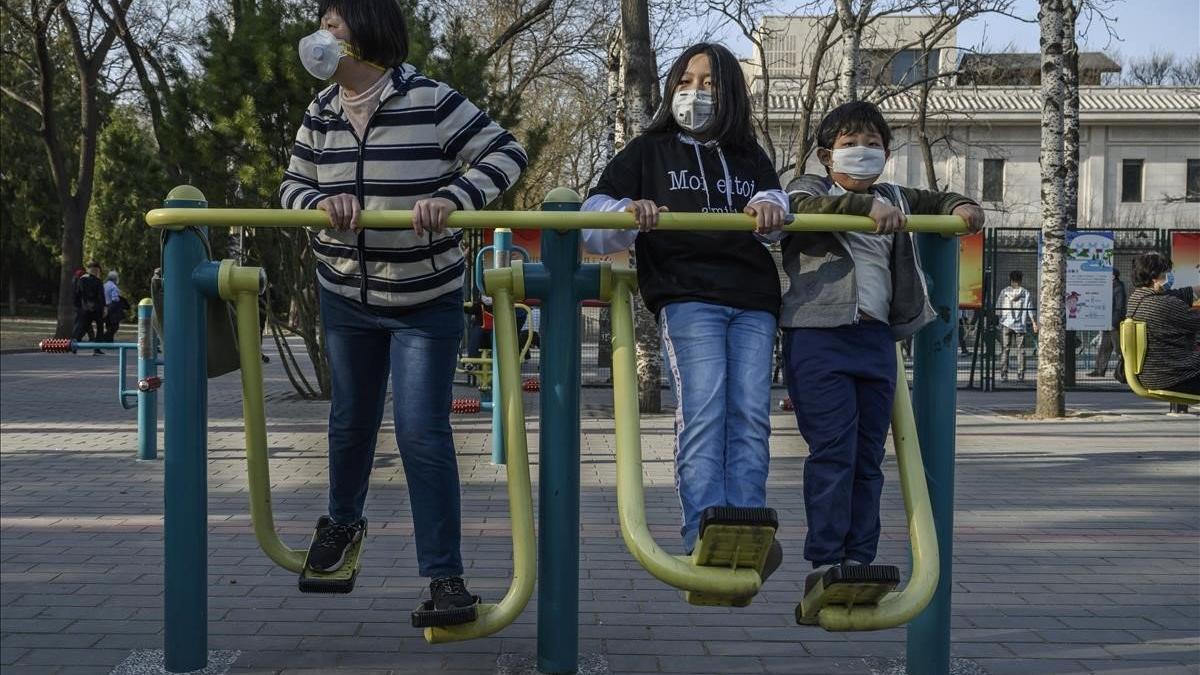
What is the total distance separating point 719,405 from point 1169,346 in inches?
186

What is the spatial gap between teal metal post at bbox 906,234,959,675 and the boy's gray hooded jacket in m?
0.12

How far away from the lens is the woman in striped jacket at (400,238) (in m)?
3.53

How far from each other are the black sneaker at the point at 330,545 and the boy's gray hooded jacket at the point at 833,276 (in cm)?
149

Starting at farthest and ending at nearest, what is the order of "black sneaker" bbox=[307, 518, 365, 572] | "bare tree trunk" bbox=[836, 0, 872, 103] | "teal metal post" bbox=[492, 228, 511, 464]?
"bare tree trunk" bbox=[836, 0, 872, 103] → "teal metal post" bbox=[492, 228, 511, 464] → "black sneaker" bbox=[307, 518, 365, 572]

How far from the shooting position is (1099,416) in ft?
42.0

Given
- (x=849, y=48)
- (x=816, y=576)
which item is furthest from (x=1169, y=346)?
(x=849, y=48)

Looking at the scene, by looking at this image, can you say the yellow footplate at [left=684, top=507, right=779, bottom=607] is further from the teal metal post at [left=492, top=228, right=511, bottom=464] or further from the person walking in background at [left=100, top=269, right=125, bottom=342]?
the person walking in background at [left=100, top=269, right=125, bottom=342]

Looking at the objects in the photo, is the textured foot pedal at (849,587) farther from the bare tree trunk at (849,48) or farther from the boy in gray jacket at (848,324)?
the bare tree trunk at (849,48)

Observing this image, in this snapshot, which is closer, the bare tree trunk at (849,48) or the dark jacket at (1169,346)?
the dark jacket at (1169,346)

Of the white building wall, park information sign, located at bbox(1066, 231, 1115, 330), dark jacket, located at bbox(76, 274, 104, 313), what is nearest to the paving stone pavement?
park information sign, located at bbox(1066, 231, 1115, 330)

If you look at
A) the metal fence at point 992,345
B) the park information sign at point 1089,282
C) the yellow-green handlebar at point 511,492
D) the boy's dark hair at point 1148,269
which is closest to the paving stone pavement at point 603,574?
the yellow-green handlebar at point 511,492

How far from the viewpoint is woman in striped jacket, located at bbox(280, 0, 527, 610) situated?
3529 millimetres

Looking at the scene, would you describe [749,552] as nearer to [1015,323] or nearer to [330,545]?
[330,545]

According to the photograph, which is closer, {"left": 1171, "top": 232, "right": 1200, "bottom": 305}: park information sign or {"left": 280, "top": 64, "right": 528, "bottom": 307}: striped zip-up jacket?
{"left": 280, "top": 64, "right": 528, "bottom": 307}: striped zip-up jacket
